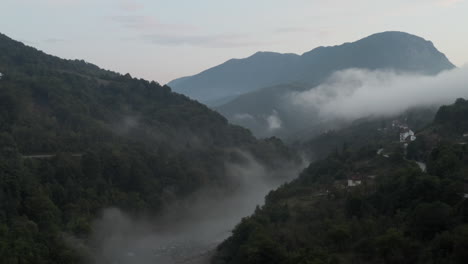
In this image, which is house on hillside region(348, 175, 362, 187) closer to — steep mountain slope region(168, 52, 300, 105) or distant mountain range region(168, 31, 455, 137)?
distant mountain range region(168, 31, 455, 137)

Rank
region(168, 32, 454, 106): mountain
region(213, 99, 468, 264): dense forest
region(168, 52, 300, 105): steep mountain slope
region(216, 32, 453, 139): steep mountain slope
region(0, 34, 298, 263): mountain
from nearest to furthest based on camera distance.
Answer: region(213, 99, 468, 264): dense forest, region(0, 34, 298, 263): mountain, region(216, 32, 453, 139): steep mountain slope, region(168, 32, 454, 106): mountain, region(168, 52, 300, 105): steep mountain slope

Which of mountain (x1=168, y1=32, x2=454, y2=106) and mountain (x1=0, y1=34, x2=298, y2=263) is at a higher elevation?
mountain (x1=168, y1=32, x2=454, y2=106)

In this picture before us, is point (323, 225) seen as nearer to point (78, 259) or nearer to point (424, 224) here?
point (424, 224)

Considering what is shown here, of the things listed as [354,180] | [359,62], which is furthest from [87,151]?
[359,62]

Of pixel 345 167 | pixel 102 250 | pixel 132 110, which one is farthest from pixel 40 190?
pixel 132 110

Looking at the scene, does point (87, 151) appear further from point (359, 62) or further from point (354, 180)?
point (359, 62)

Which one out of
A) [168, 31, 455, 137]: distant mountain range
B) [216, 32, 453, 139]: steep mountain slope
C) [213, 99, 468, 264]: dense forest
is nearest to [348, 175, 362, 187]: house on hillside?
[213, 99, 468, 264]: dense forest
